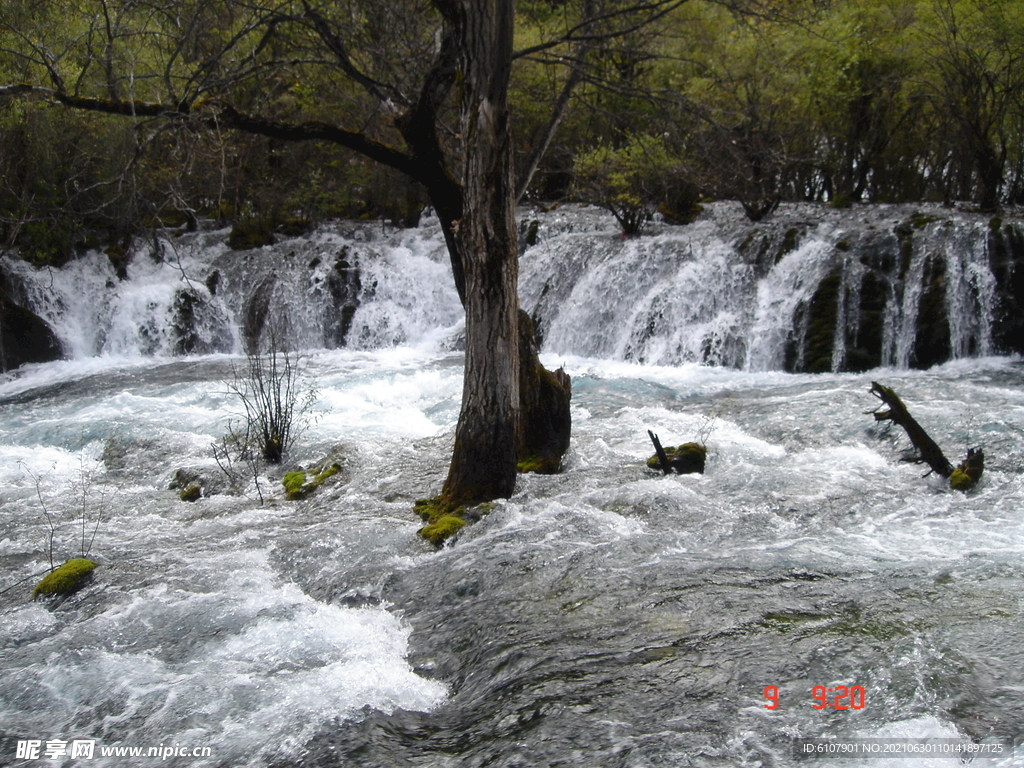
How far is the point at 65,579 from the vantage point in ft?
16.0

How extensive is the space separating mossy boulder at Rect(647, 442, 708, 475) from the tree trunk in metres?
1.65

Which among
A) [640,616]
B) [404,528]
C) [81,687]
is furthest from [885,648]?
[81,687]

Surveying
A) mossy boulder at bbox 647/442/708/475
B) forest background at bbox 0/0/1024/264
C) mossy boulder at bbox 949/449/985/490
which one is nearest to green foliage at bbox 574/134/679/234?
forest background at bbox 0/0/1024/264

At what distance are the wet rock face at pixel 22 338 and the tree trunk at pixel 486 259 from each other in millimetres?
11745

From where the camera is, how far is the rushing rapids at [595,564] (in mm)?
3121

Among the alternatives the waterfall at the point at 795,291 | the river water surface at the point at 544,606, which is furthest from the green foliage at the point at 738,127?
the river water surface at the point at 544,606

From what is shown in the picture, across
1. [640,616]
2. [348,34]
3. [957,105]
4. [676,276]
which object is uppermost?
[957,105]

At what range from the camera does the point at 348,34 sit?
6.47m

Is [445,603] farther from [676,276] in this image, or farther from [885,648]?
[676,276]

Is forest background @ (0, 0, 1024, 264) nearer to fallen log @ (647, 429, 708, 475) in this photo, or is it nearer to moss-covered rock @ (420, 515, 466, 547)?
fallen log @ (647, 429, 708, 475)

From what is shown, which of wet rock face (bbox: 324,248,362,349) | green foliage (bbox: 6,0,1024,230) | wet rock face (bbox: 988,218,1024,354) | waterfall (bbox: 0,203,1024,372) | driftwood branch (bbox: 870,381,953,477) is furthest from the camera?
wet rock face (bbox: 324,248,362,349)

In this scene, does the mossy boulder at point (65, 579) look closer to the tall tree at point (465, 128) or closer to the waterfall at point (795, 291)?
the tall tree at point (465, 128)

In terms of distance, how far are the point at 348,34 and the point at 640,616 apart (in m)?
5.17

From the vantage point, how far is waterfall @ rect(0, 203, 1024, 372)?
36.7 ft
